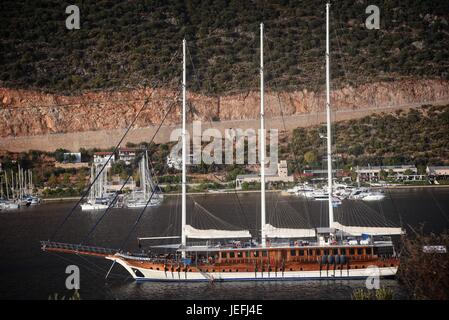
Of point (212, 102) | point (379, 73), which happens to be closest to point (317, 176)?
point (212, 102)

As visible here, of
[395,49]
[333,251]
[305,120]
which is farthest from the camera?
[395,49]

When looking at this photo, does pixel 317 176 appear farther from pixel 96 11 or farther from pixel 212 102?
pixel 96 11

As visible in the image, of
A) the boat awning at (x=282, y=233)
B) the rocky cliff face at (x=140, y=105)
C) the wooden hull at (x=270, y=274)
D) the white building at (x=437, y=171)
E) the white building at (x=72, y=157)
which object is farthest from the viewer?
Result: the rocky cliff face at (x=140, y=105)

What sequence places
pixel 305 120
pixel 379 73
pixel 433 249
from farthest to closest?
pixel 379 73 → pixel 305 120 → pixel 433 249

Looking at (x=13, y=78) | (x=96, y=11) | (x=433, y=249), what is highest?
(x=96, y=11)

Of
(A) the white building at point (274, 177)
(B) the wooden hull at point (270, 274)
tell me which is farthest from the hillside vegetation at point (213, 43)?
(B) the wooden hull at point (270, 274)

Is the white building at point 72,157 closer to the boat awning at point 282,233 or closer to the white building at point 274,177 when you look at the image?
the white building at point 274,177

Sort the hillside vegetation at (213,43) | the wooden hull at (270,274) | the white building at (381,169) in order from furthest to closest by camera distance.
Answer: the hillside vegetation at (213,43) → the white building at (381,169) → the wooden hull at (270,274)
